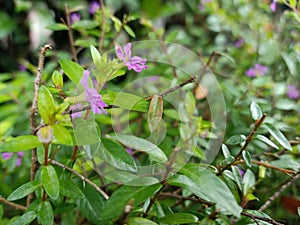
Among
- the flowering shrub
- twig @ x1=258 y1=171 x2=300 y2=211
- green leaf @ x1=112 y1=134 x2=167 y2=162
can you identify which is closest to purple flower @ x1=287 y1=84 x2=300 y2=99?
the flowering shrub

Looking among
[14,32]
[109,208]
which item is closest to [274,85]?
[109,208]

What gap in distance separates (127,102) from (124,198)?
133 millimetres

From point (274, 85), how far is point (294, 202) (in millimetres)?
387

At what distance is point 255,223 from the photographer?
59cm

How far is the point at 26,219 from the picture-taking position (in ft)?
1.99

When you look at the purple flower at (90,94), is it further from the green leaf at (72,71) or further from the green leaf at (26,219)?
the green leaf at (26,219)

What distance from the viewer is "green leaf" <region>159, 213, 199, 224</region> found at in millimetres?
578

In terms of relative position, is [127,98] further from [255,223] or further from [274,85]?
[274,85]

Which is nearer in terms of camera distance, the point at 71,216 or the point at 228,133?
the point at 71,216

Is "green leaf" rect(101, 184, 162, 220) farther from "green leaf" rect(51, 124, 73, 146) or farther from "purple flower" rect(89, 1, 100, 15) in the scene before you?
"purple flower" rect(89, 1, 100, 15)

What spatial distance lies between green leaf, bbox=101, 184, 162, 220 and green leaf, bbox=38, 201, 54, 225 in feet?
0.29

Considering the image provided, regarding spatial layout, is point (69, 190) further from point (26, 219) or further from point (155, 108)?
point (155, 108)

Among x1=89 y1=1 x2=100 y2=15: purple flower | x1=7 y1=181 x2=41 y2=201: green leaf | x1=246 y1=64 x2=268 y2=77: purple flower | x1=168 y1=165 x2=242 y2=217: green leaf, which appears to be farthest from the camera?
x1=246 y1=64 x2=268 y2=77: purple flower

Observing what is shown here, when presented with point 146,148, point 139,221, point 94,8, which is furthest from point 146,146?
point 94,8
